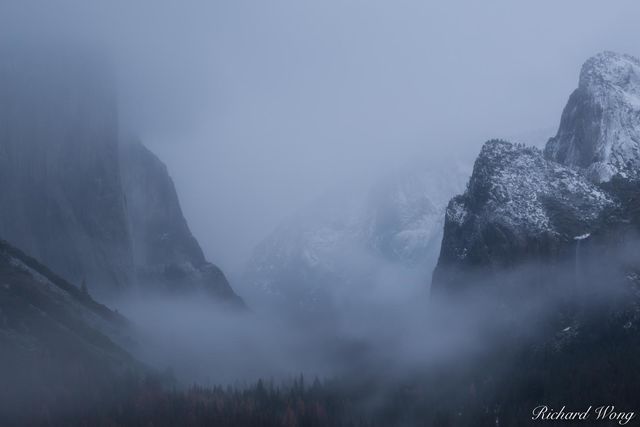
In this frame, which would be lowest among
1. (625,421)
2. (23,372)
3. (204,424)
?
Answer: (625,421)

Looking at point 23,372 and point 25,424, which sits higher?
point 23,372

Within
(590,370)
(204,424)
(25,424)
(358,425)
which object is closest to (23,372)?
(25,424)

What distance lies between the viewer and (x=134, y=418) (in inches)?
7407

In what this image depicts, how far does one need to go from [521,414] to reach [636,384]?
25.8 metres

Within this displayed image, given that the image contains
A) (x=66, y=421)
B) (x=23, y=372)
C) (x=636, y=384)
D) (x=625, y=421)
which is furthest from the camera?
(x=23, y=372)

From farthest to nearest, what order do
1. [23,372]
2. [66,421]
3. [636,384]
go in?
[23,372] < [66,421] < [636,384]

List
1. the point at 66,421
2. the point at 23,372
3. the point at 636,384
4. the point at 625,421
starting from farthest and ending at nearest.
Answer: the point at 23,372, the point at 66,421, the point at 636,384, the point at 625,421

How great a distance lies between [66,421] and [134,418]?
15.9 metres

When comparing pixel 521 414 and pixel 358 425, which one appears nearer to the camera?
pixel 521 414

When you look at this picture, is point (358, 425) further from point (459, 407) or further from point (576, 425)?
point (576, 425)

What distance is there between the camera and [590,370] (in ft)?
611

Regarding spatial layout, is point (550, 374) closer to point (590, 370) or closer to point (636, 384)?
point (590, 370)

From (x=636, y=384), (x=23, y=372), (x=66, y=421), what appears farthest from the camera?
(x=23, y=372)

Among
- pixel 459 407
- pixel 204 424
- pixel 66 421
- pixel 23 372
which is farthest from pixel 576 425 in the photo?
pixel 23 372
